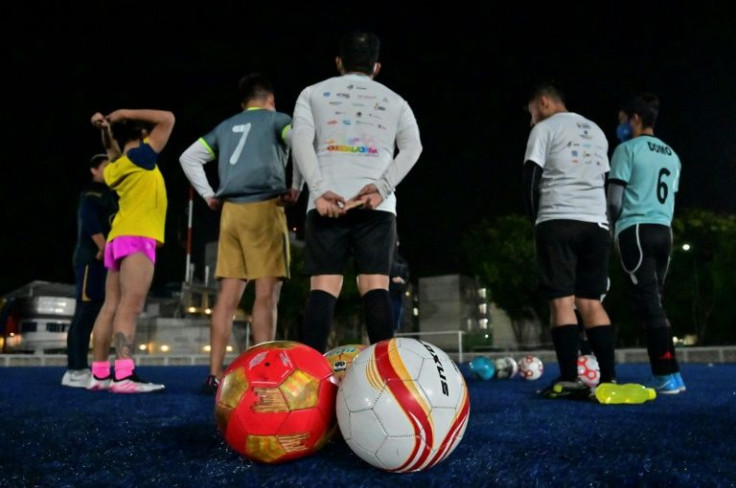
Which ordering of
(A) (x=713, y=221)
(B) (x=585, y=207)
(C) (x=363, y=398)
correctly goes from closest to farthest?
(C) (x=363, y=398) < (B) (x=585, y=207) < (A) (x=713, y=221)

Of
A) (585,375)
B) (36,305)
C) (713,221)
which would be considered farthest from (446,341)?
(585,375)

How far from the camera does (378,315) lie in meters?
3.07

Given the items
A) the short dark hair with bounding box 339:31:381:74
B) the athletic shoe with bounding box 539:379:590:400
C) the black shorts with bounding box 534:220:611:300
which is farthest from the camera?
the black shorts with bounding box 534:220:611:300

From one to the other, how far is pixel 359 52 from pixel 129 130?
2.64 meters

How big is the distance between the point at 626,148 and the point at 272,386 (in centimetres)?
389

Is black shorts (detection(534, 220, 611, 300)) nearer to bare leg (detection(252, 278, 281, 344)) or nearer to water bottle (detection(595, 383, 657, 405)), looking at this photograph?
water bottle (detection(595, 383, 657, 405))

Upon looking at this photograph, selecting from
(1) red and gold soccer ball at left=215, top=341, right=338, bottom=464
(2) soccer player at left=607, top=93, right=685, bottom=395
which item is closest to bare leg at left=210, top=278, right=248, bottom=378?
(1) red and gold soccer ball at left=215, top=341, right=338, bottom=464

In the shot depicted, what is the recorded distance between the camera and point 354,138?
10.7 ft

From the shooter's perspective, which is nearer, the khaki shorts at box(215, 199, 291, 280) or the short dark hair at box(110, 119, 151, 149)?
the khaki shorts at box(215, 199, 291, 280)

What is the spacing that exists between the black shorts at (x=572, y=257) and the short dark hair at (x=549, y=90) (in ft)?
3.76

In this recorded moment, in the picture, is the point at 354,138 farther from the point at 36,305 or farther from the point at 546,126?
the point at 36,305

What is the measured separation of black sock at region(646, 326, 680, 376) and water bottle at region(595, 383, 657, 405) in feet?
2.60

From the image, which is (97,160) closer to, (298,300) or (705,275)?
(705,275)

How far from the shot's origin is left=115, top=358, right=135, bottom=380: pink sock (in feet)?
14.6
